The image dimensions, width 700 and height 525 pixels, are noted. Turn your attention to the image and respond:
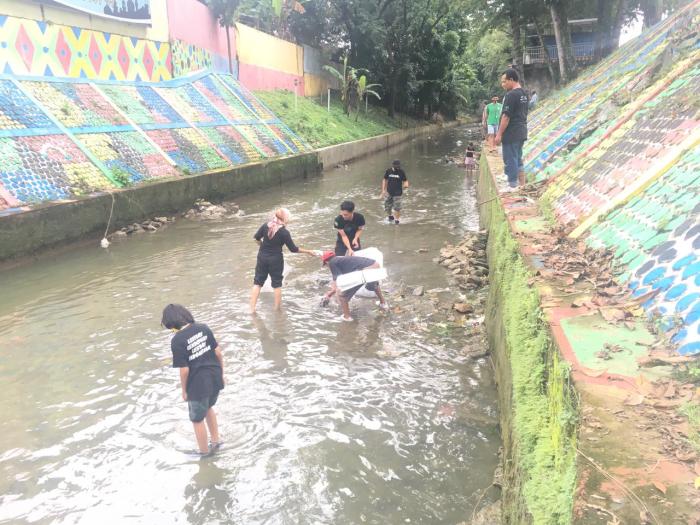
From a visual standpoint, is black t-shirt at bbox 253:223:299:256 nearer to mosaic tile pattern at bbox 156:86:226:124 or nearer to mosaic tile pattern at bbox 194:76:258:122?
mosaic tile pattern at bbox 156:86:226:124

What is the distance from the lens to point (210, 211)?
13523 millimetres

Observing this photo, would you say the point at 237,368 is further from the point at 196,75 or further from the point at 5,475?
the point at 196,75

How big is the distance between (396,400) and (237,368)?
1.85 m

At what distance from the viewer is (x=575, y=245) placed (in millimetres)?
5109

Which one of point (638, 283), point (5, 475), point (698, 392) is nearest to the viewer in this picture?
point (698, 392)

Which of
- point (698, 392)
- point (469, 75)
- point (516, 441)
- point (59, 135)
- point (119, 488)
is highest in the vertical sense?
point (469, 75)

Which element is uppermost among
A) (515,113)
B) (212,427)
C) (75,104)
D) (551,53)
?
(551,53)

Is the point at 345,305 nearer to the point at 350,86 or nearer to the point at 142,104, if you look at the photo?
the point at 142,104

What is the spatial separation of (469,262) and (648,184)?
3930mm

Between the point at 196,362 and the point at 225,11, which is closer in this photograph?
the point at 196,362

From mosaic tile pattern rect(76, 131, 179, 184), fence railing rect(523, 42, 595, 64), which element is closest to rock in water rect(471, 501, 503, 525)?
mosaic tile pattern rect(76, 131, 179, 184)

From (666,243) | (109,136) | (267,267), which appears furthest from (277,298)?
(109,136)

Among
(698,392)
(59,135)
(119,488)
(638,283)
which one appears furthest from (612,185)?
(59,135)

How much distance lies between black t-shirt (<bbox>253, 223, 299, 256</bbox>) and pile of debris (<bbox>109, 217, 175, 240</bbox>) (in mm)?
5535
